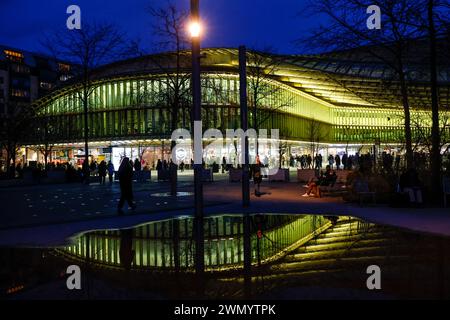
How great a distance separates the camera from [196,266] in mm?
8156

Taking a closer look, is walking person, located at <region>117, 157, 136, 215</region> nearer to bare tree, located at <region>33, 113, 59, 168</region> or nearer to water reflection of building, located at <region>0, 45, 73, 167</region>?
bare tree, located at <region>33, 113, 59, 168</region>

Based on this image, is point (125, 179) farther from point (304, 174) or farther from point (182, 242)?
point (304, 174)

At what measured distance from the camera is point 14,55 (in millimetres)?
124250

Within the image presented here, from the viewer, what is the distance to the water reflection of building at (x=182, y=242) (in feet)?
28.6

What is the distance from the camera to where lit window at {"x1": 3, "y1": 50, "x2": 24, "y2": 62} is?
122 m

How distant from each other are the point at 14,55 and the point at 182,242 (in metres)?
128

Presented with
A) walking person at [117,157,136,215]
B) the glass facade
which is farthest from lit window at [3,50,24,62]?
walking person at [117,157,136,215]

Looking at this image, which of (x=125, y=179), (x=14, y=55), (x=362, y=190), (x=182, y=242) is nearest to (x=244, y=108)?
(x=125, y=179)

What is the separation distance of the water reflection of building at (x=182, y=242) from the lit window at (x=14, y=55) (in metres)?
123

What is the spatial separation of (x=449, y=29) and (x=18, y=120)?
43.4 meters

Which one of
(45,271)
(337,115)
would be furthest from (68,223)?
(337,115)

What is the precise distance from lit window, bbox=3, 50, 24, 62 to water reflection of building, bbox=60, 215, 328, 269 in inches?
4827

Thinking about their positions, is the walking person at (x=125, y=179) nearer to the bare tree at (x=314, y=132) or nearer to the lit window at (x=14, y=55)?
the bare tree at (x=314, y=132)

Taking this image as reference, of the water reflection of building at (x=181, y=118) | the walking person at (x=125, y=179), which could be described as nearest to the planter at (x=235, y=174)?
the walking person at (x=125, y=179)
